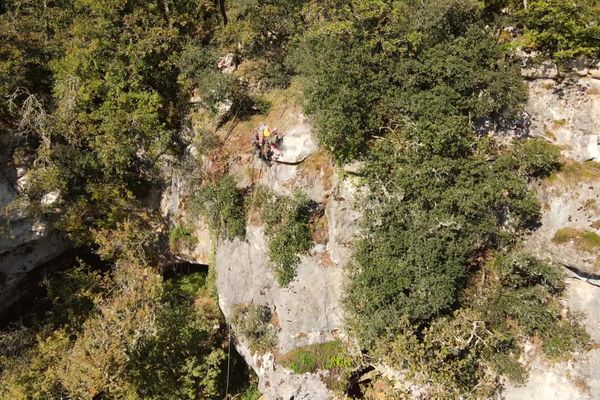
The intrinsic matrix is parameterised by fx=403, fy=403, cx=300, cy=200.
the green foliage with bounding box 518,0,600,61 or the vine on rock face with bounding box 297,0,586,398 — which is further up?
the green foliage with bounding box 518,0,600,61

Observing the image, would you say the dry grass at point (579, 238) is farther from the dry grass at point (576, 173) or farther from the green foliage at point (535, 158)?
the green foliage at point (535, 158)

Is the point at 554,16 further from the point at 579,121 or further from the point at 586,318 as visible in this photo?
the point at 586,318

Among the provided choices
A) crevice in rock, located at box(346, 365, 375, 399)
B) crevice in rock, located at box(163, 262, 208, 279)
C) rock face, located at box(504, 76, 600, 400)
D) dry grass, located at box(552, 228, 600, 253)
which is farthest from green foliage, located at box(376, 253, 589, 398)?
crevice in rock, located at box(163, 262, 208, 279)

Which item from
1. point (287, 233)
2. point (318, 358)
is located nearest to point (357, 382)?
point (318, 358)

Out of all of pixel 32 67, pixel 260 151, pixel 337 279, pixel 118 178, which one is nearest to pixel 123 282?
pixel 118 178

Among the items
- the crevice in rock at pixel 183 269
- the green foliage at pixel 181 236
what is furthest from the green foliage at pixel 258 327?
the crevice in rock at pixel 183 269

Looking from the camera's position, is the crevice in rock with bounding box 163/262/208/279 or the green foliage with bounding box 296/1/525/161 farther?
the crevice in rock with bounding box 163/262/208/279

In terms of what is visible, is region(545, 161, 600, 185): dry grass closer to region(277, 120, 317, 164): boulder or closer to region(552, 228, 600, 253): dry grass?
region(552, 228, 600, 253): dry grass
